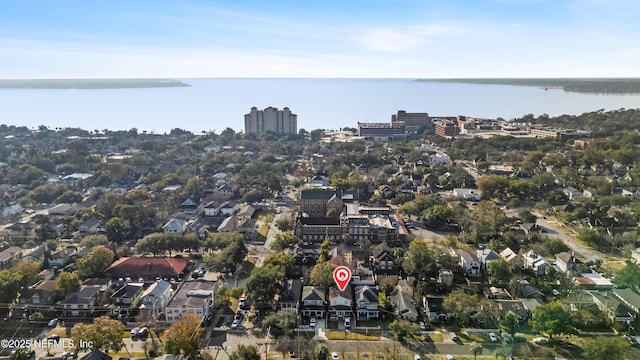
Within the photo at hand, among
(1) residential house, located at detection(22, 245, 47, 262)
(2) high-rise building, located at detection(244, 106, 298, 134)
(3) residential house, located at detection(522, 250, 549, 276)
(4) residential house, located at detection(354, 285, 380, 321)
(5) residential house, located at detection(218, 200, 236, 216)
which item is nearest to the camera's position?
(4) residential house, located at detection(354, 285, 380, 321)

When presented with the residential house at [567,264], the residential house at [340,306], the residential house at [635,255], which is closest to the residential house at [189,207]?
the residential house at [340,306]

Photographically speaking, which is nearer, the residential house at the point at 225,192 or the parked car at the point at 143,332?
the parked car at the point at 143,332

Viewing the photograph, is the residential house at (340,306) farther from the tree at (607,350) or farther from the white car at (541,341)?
the tree at (607,350)

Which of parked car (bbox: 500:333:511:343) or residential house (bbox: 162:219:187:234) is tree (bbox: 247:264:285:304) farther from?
residential house (bbox: 162:219:187:234)

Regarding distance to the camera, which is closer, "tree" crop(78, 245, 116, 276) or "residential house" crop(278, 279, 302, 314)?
"residential house" crop(278, 279, 302, 314)

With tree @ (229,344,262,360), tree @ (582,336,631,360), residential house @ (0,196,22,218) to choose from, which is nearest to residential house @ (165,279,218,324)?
tree @ (229,344,262,360)

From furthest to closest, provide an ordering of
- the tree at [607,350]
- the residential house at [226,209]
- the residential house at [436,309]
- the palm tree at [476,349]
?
the residential house at [226,209] < the residential house at [436,309] < the palm tree at [476,349] < the tree at [607,350]

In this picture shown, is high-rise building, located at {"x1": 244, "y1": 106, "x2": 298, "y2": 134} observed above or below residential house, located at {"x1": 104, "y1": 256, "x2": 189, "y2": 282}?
above

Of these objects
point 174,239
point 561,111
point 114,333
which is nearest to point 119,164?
point 174,239
